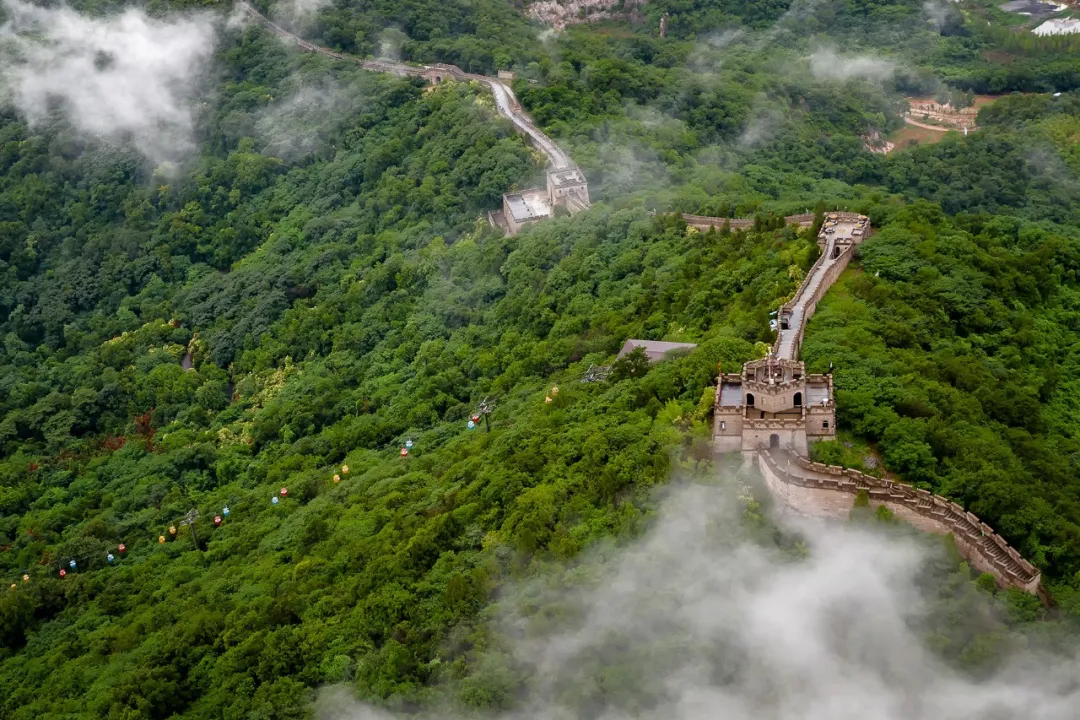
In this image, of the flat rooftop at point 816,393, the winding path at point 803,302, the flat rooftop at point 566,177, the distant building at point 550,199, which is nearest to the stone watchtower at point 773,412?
the flat rooftop at point 816,393

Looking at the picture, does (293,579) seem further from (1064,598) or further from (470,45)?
(470,45)

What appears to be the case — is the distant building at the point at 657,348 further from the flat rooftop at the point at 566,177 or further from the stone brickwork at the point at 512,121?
the flat rooftop at the point at 566,177

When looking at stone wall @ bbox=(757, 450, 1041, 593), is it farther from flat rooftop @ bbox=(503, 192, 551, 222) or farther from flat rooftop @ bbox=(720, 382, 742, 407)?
flat rooftop @ bbox=(503, 192, 551, 222)

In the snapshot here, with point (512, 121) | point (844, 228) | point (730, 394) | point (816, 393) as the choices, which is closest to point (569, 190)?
point (512, 121)

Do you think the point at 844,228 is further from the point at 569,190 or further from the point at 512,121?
the point at 512,121

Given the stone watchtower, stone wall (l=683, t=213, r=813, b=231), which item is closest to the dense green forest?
the stone watchtower

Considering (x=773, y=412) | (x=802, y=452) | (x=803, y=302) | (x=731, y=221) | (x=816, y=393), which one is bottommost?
(x=731, y=221)
